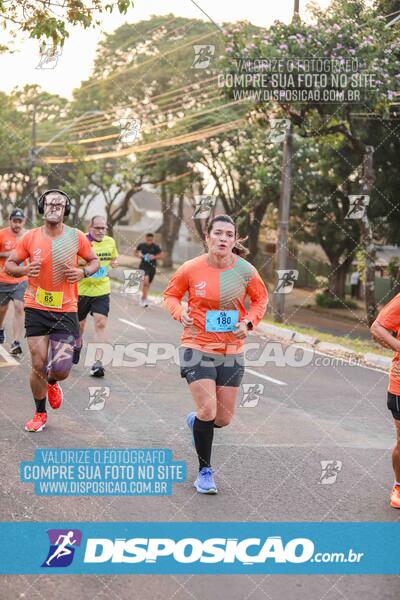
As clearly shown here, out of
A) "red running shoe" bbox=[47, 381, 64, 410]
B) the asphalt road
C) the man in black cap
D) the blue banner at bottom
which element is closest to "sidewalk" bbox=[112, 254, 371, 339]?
the man in black cap

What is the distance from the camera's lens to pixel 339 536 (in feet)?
18.4

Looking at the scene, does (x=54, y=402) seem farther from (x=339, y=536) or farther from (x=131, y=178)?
(x=131, y=178)

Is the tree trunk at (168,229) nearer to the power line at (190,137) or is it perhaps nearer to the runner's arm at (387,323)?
the power line at (190,137)

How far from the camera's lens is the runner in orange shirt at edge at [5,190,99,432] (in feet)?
25.5

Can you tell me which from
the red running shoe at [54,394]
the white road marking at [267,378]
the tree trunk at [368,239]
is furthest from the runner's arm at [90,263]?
the tree trunk at [368,239]

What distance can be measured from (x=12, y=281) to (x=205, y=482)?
6380 mm

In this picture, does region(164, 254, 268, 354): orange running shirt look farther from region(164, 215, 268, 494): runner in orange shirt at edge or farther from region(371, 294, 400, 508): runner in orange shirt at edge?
region(371, 294, 400, 508): runner in orange shirt at edge

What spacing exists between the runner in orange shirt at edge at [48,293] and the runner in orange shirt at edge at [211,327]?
1.61 meters

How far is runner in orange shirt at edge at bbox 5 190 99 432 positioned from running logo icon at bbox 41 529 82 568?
2562 mm

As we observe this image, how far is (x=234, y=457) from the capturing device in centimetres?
756

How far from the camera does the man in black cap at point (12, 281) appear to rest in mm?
11938

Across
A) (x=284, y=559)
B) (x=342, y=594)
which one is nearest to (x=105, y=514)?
(x=284, y=559)

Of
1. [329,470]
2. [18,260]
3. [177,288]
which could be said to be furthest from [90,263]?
[329,470]

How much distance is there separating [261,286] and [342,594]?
261 centimetres
